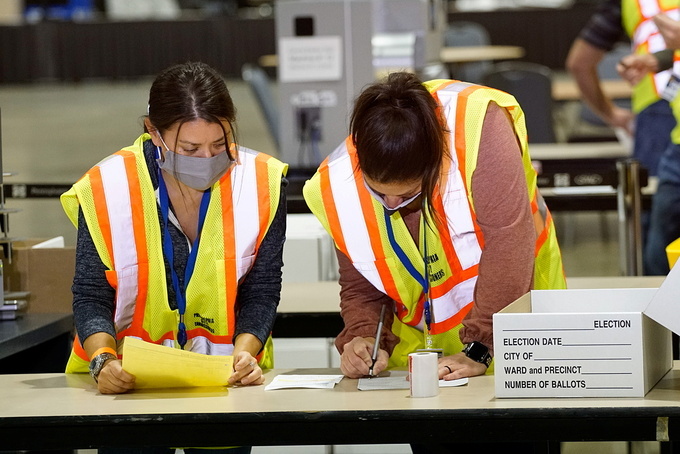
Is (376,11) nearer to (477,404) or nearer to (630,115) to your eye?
(630,115)

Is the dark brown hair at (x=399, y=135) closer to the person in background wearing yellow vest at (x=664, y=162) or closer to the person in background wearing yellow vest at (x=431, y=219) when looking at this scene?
the person in background wearing yellow vest at (x=431, y=219)

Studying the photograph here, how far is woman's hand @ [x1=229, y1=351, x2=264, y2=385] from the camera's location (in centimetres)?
225

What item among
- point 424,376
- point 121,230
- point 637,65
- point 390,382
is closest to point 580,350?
point 424,376

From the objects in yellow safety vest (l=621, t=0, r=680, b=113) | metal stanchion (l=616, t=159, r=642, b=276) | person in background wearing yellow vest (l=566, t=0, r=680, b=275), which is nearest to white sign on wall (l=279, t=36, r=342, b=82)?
person in background wearing yellow vest (l=566, t=0, r=680, b=275)

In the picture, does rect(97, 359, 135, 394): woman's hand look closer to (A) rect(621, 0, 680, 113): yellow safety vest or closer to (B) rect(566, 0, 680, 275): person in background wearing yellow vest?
(B) rect(566, 0, 680, 275): person in background wearing yellow vest

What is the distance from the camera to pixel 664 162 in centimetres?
371

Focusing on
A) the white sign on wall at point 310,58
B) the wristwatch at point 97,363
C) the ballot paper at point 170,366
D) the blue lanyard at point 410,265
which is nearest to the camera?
the ballot paper at point 170,366

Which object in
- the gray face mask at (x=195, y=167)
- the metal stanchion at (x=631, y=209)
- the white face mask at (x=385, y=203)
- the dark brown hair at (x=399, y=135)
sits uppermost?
the dark brown hair at (x=399, y=135)

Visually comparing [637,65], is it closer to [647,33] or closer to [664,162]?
[664,162]

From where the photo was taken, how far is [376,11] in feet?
17.7

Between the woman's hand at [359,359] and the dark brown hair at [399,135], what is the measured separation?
0.36 m

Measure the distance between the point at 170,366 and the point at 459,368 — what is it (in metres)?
0.58

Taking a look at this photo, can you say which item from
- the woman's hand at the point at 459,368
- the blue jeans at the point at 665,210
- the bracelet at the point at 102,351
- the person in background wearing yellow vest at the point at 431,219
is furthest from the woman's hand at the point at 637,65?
the bracelet at the point at 102,351

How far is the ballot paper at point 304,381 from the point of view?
2211 millimetres
